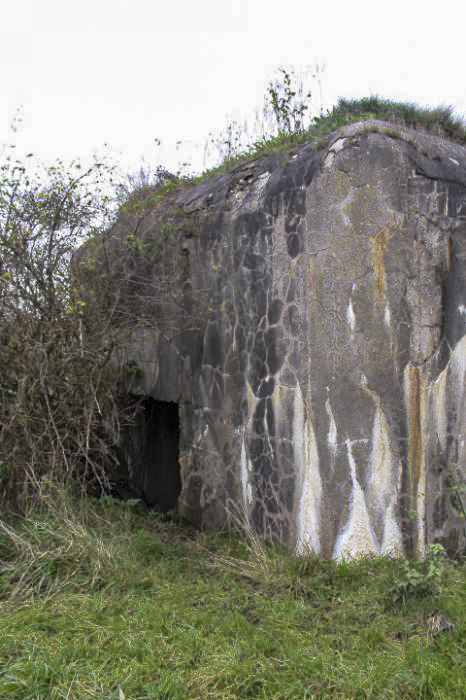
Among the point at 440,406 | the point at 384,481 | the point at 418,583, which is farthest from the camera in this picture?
the point at 440,406

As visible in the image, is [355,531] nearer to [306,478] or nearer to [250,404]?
[306,478]

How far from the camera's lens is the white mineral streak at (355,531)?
3.97 m

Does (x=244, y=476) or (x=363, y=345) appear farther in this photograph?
(x=244, y=476)

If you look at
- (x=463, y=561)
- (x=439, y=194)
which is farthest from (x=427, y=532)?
(x=439, y=194)

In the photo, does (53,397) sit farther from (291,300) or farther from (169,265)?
(291,300)

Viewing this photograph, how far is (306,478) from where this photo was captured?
424cm

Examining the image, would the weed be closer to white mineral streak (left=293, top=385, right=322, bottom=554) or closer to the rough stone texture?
the rough stone texture

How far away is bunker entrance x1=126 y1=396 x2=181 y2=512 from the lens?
6688mm

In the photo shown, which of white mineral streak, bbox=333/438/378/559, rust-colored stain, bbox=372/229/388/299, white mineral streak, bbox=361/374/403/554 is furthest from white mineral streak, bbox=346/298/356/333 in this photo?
white mineral streak, bbox=333/438/378/559

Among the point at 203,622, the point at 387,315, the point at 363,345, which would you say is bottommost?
the point at 203,622

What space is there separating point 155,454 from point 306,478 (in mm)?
2962

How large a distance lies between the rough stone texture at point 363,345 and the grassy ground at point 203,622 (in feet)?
1.12

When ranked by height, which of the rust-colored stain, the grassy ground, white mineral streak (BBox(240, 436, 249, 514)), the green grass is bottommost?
the grassy ground

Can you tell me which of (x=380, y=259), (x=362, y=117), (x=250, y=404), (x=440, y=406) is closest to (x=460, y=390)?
(x=440, y=406)
